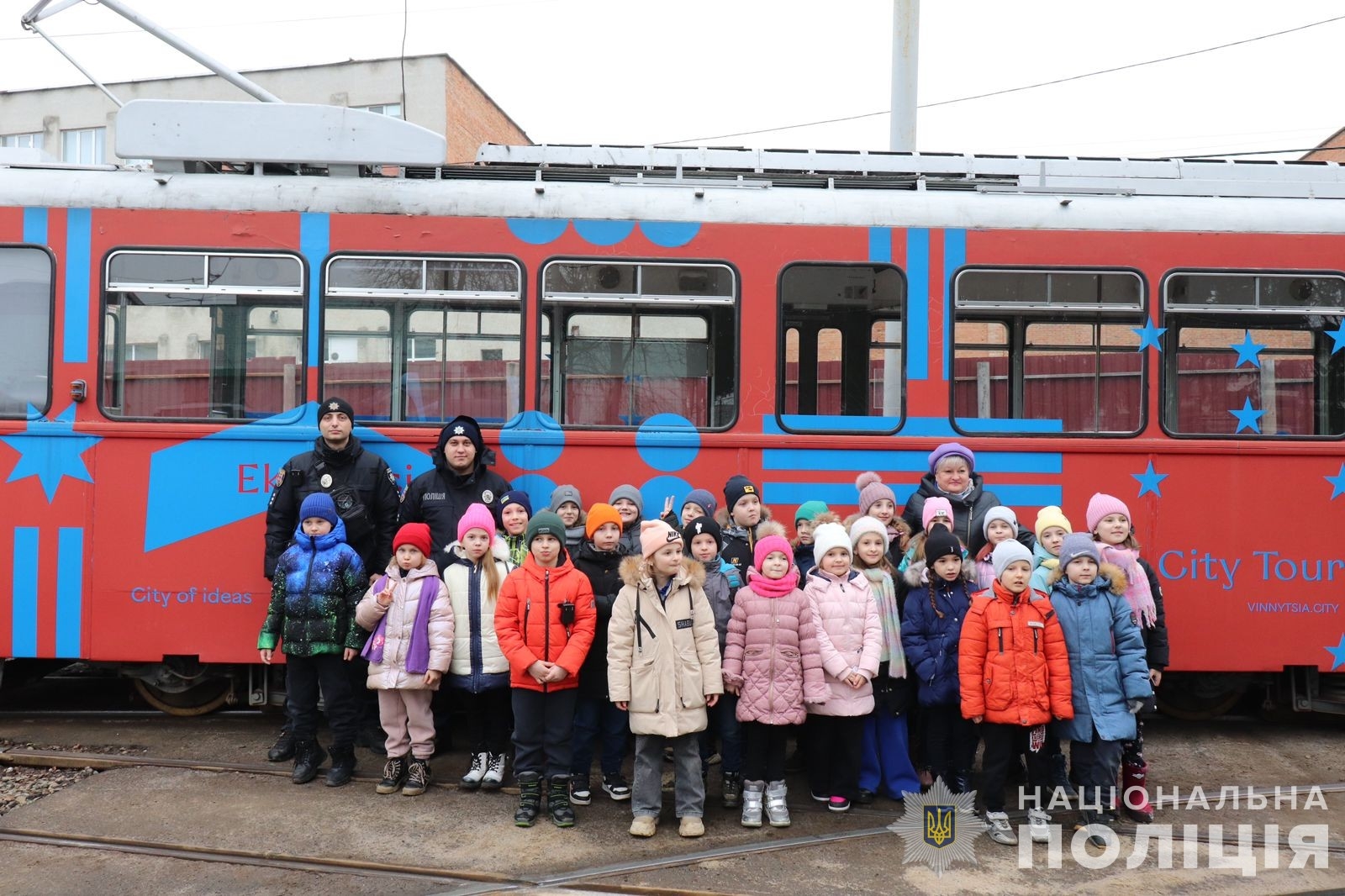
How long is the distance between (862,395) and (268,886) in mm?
4180

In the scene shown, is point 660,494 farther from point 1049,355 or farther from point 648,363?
point 1049,355

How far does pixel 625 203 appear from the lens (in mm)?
6254

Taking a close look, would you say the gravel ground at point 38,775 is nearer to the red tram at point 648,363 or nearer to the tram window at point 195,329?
the red tram at point 648,363

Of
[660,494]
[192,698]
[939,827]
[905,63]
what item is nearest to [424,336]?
[660,494]

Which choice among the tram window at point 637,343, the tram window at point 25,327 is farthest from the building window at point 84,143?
the tram window at point 637,343

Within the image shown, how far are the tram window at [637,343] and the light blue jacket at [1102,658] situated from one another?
2313 mm

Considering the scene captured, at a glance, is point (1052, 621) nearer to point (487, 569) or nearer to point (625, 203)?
point (487, 569)

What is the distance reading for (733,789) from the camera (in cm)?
530

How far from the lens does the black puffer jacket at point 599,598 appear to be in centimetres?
525

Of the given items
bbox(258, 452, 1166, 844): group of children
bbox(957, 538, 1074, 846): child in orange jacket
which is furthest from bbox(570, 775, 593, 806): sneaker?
bbox(957, 538, 1074, 846): child in orange jacket

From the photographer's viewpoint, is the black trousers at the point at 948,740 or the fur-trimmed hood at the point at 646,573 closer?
the fur-trimmed hood at the point at 646,573

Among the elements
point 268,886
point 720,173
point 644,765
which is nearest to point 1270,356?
point 720,173

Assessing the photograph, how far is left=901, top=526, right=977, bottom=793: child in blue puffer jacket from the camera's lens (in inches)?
199

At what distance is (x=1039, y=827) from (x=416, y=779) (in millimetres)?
3229
